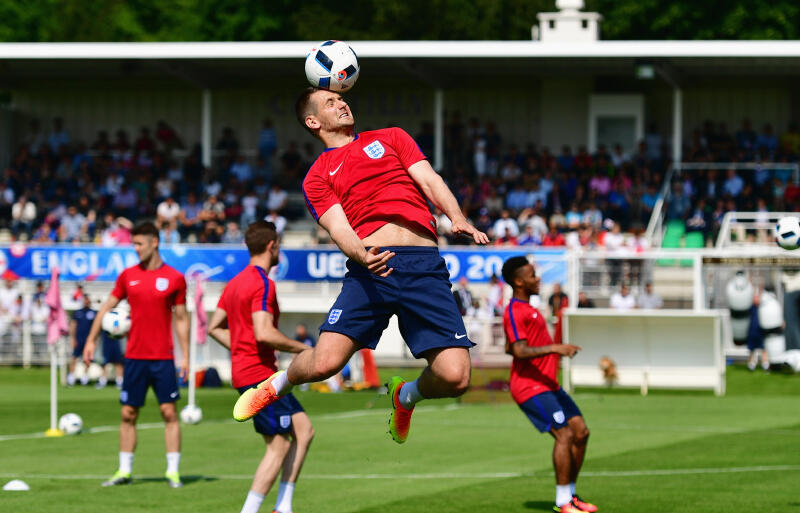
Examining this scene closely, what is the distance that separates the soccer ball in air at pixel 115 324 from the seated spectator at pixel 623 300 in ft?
46.8

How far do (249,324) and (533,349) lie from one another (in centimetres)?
238

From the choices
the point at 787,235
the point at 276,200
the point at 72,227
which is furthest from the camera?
the point at 276,200

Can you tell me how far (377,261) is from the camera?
7.41 meters

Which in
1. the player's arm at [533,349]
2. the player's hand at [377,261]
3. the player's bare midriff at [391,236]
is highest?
the player's bare midriff at [391,236]

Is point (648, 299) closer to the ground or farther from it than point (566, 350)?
closer to the ground

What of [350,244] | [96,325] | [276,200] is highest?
[276,200]

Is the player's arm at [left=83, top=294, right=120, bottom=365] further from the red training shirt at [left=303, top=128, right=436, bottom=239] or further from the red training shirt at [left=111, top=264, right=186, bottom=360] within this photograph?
the red training shirt at [left=303, top=128, right=436, bottom=239]

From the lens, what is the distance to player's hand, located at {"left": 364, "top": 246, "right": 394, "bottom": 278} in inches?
292

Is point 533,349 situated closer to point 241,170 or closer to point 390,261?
point 390,261

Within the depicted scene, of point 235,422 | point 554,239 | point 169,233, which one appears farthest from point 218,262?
point 235,422

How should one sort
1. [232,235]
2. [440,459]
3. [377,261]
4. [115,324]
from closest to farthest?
[377,261]
[115,324]
[440,459]
[232,235]

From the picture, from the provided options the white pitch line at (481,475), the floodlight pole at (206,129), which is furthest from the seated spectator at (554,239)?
the white pitch line at (481,475)

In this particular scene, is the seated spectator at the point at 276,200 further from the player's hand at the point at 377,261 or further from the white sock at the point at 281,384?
the player's hand at the point at 377,261

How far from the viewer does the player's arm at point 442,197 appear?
7.53 metres
